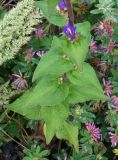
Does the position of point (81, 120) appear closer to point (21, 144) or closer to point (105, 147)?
point (105, 147)

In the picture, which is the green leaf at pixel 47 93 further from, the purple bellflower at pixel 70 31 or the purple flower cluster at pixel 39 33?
the purple flower cluster at pixel 39 33

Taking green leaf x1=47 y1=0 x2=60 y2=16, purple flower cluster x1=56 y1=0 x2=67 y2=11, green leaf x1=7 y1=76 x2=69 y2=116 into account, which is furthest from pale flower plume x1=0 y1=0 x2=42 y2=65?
green leaf x1=47 y1=0 x2=60 y2=16

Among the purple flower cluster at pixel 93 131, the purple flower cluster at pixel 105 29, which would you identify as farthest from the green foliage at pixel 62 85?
the purple flower cluster at pixel 105 29

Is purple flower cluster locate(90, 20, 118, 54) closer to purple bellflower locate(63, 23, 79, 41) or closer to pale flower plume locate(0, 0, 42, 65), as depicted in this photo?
pale flower plume locate(0, 0, 42, 65)

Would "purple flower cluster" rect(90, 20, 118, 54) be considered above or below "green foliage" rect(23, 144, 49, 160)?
above

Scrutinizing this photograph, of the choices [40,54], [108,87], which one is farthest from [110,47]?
[40,54]

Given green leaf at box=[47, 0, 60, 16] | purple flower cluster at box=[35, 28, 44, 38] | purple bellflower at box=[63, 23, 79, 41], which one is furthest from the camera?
purple flower cluster at box=[35, 28, 44, 38]

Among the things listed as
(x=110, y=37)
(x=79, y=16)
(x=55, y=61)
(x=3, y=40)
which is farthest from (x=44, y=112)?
(x=79, y=16)

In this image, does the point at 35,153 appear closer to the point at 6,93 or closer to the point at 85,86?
the point at 6,93
